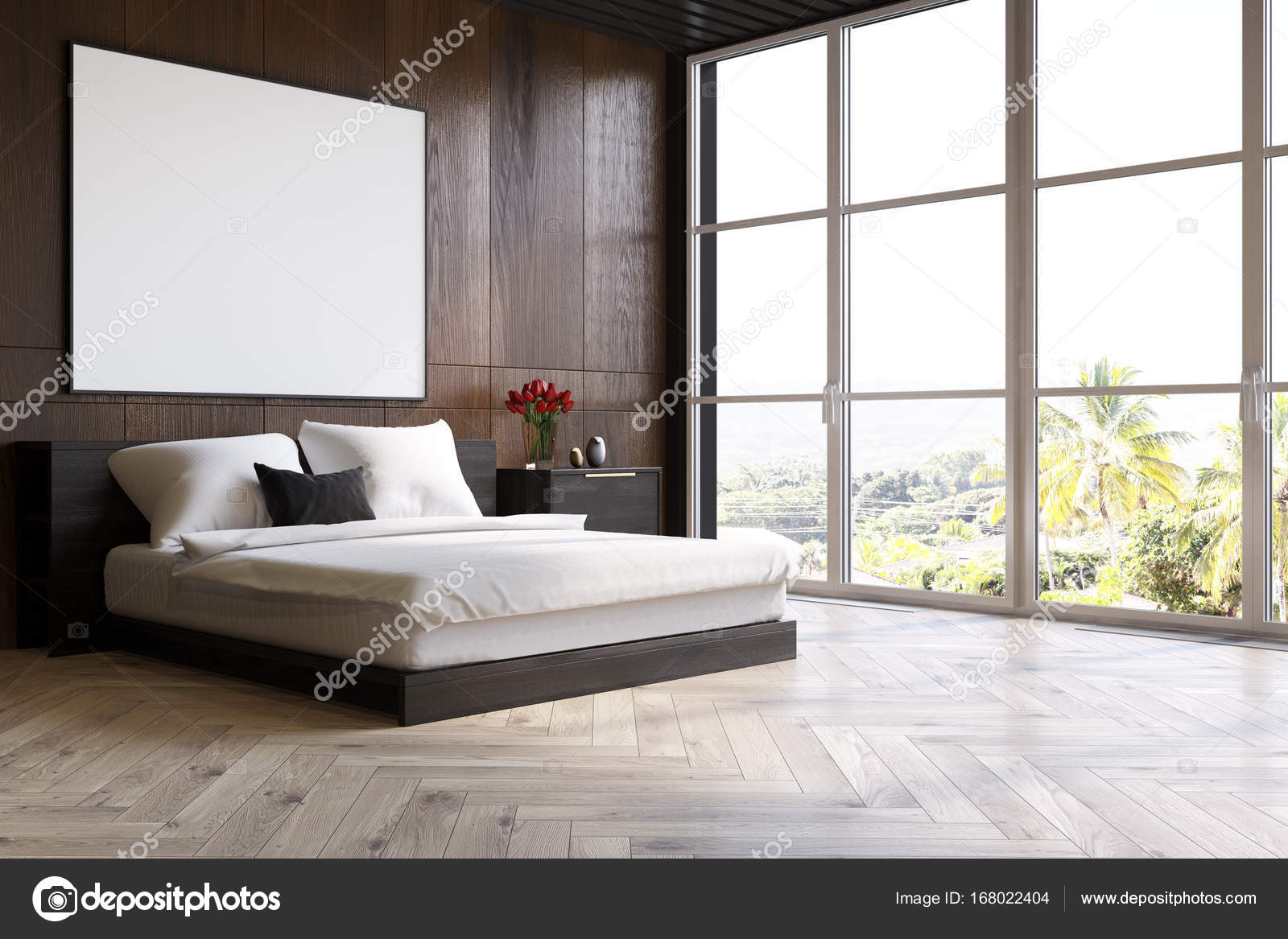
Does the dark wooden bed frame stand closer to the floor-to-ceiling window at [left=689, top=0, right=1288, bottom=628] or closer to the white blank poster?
the white blank poster

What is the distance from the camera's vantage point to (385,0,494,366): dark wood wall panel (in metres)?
6.29

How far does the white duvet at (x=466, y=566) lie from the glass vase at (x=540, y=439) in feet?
4.92

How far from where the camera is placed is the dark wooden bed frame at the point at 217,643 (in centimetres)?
374

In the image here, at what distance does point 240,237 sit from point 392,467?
126 cm

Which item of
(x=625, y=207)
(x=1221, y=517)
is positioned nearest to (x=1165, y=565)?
(x=1221, y=517)

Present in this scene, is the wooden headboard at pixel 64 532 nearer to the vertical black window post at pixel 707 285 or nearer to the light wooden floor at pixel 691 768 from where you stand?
the light wooden floor at pixel 691 768

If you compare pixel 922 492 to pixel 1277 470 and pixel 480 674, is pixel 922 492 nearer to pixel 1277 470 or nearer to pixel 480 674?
pixel 1277 470

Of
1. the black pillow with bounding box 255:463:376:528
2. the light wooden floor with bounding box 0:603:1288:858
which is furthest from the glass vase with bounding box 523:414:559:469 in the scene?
the light wooden floor with bounding box 0:603:1288:858

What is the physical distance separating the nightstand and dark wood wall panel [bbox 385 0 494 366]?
0.73 metres
